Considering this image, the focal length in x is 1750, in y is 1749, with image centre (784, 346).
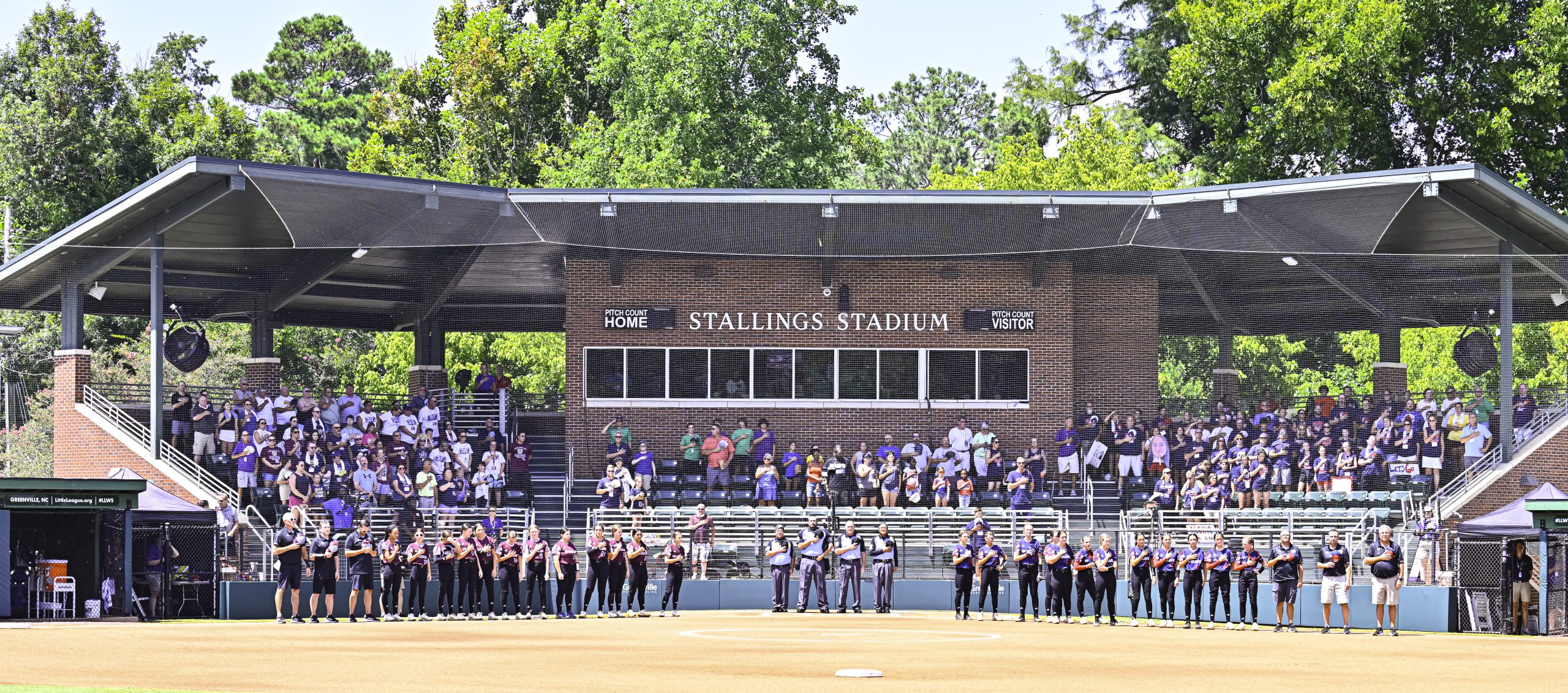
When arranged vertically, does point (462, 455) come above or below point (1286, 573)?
above

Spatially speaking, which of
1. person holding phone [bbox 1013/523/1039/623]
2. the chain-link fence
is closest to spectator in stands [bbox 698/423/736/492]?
person holding phone [bbox 1013/523/1039/623]

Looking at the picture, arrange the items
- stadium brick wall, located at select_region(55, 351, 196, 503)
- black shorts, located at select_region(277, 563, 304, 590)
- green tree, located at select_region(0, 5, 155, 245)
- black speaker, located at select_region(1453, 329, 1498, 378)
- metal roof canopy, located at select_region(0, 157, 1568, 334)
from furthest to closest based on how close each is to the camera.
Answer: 1. green tree, located at select_region(0, 5, 155, 245)
2. black speaker, located at select_region(1453, 329, 1498, 378)
3. stadium brick wall, located at select_region(55, 351, 196, 503)
4. metal roof canopy, located at select_region(0, 157, 1568, 334)
5. black shorts, located at select_region(277, 563, 304, 590)

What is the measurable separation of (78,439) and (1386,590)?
863 inches

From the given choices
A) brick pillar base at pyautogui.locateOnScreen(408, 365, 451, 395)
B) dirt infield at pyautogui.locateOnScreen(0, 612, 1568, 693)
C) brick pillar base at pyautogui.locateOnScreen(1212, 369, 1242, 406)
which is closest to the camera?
dirt infield at pyautogui.locateOnScreen(0, 612, 1568, 693)

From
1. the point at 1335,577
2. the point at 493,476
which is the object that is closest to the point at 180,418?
the point at 493,476

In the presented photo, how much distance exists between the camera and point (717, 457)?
104 feet

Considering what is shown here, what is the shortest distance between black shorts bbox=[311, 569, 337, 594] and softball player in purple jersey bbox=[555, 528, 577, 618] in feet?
10.3

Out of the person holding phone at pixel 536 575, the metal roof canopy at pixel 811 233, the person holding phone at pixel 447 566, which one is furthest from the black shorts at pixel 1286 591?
the person holding phone at pixel 447 566

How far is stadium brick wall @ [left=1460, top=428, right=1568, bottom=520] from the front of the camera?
29.1m

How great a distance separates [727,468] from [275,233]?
29.3ft

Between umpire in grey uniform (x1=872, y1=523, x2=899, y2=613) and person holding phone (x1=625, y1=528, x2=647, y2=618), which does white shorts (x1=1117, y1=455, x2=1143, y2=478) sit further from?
person holding phone (x1=625, y1=528, x2=647, y2=618)

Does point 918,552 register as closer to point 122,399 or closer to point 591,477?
point 591,477

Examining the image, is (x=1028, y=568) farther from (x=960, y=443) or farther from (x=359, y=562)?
(x=359, y=562)

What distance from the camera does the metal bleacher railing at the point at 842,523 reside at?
2923 cm
